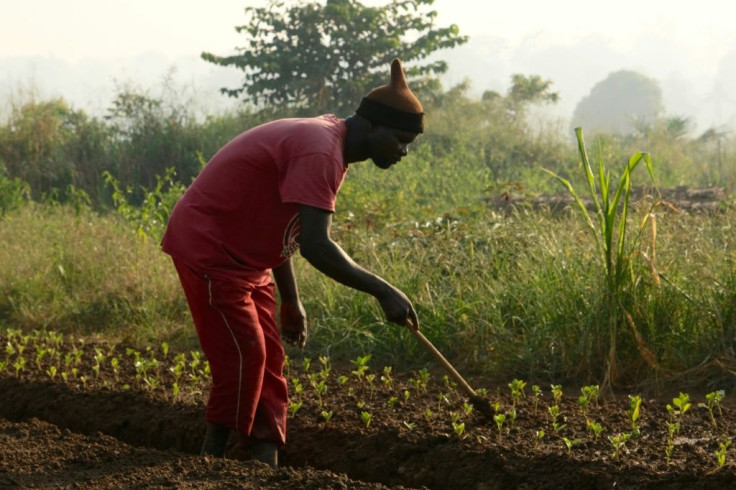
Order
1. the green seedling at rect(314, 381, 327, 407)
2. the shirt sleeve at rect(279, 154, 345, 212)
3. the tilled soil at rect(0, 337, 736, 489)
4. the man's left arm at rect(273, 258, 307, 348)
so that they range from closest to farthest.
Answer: the shirt sleeve at rect(279, 154, 345, 212)
the tilled soil at rect(0, 337, 736, 489)
the man's left arm at rect(273, 258, 307, 348)
the green seedling at rect(314, 381, 327, 407)

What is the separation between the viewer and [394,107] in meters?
4.06

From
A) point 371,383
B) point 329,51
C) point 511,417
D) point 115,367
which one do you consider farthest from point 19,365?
point 329,51

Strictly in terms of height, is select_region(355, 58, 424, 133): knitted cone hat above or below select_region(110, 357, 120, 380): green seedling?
above

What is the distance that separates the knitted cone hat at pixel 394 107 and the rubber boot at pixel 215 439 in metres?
1.45

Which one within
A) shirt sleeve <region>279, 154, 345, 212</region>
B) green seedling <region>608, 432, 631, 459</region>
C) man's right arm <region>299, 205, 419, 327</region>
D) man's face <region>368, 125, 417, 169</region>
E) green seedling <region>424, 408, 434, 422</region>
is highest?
man's face <region>368, 125, 417, 169</region>

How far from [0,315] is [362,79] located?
30.1 ft

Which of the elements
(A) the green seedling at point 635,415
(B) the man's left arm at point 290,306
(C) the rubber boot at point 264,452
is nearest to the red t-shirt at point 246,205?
(B) the man's left arm at point 290,306

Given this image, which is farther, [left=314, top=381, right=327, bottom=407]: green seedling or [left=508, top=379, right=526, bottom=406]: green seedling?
[left=314, top=381, right=327, bottom=407]: green seedling

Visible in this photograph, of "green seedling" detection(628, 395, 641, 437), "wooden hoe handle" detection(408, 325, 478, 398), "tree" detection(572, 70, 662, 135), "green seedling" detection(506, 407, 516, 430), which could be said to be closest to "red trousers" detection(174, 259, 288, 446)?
"wooden hoe handle" detection(408, 325, 478, 398)

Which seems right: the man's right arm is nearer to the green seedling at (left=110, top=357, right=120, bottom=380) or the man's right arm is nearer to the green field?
the green field

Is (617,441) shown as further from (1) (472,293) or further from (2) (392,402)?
(1) (472,293)

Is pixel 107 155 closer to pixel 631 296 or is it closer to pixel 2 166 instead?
pixel 2 166

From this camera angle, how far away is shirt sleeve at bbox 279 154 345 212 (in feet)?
12.7

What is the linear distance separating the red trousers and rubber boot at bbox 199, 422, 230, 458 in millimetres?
88
